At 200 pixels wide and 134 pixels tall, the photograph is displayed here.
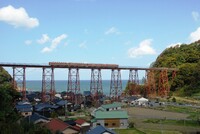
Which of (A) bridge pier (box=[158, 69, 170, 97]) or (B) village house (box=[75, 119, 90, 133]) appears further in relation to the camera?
(A) bridge pier (box=[158, 69, 170, 97])

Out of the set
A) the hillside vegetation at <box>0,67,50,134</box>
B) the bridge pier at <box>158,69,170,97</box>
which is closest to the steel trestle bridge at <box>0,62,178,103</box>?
the bridge pier at <box>158,69,170,97</box>

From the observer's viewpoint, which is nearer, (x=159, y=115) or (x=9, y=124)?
(x=9, y=124)

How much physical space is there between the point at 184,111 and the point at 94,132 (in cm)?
1842

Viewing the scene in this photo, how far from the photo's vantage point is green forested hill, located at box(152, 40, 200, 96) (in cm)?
4983

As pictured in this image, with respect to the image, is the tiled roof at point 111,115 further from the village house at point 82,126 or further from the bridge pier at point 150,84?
the bridge pier at point 150,84

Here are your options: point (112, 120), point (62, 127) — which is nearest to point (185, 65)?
point (112, 120)

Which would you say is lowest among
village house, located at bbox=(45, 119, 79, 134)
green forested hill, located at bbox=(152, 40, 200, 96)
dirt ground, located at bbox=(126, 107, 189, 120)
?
dirt ground, located at bbox=(126, 107, 189, 120)

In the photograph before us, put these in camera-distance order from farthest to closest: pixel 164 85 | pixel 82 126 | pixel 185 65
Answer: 1. pixel 185 65
2. pixel 164 85
3. pixel 82 126

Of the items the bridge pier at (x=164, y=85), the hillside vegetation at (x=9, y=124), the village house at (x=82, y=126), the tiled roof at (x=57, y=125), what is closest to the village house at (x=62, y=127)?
the tiled roof at (x=57, y=125)

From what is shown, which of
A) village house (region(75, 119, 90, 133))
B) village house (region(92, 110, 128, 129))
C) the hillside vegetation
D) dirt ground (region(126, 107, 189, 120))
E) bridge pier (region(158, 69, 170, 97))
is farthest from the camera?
bridge pier (region(158, 69, 170, 97))

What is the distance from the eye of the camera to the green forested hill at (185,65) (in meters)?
49.8

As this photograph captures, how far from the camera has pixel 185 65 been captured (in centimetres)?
5403

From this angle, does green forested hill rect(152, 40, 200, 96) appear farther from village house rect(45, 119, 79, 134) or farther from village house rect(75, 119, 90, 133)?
village house rect(45, 119, 79, 134)

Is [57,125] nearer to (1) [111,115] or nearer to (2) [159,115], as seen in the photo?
(1) [111,115]
